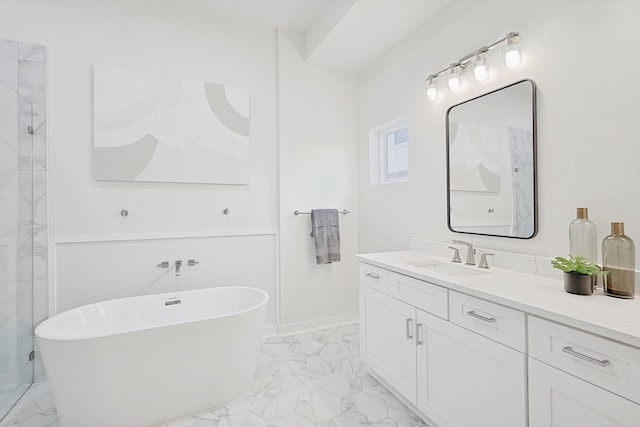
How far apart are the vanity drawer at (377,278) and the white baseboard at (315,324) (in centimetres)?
109

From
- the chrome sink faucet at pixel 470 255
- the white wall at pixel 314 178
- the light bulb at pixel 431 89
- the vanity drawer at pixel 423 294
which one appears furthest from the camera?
the white wall at pixel 314 178

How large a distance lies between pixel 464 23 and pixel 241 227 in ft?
7.40

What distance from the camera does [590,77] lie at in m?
Result: 1.40

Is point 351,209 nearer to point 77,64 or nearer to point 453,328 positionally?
point 453,328

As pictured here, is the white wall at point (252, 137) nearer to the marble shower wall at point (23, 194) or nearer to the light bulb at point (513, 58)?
the marble shower wall at point (23, 194)

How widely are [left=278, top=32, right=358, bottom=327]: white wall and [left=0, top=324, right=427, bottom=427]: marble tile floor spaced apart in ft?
2.20

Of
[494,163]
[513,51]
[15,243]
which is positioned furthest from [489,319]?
[15,243]

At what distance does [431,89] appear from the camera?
7.26ft

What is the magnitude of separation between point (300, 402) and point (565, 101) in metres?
2.16

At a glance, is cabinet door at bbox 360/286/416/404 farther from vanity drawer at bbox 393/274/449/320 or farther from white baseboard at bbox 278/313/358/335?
white baseboard at bbox 278/313/358/335

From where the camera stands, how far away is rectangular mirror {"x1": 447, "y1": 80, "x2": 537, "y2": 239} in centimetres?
166

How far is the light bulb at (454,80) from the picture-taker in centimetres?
200

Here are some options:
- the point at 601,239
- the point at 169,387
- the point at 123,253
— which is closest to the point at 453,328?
the point at 601,239

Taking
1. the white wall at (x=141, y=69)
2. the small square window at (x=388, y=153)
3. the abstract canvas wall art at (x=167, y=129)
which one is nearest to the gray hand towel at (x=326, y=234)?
the white wall at (x=141, y=69)
